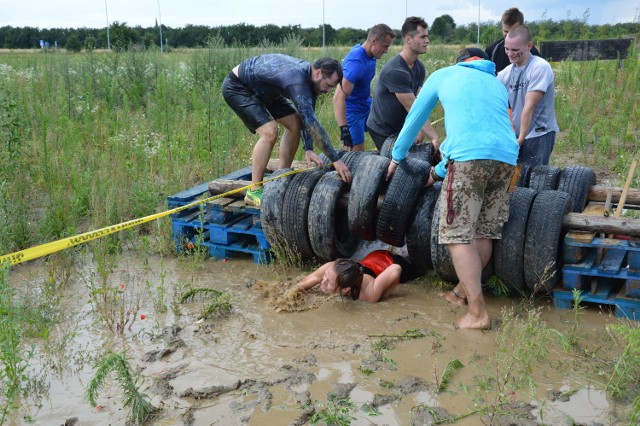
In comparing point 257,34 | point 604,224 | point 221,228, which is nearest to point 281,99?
point 221,228

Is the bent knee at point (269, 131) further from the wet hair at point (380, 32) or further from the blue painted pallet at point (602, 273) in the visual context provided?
the blue painted pallet at point (602, 273)

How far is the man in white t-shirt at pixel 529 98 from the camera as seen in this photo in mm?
5922

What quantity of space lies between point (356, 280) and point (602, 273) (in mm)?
1908

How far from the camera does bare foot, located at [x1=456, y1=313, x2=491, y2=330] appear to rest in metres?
4.68

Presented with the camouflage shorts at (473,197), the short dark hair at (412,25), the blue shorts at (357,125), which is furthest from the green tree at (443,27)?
the camouflage shorts at (473,197)

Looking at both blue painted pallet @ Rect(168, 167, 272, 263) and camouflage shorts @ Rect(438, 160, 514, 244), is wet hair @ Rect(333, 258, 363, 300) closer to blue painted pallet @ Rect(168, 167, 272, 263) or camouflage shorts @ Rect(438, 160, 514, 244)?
camouflage shorts @ Rect(438, 160, 514, 244)

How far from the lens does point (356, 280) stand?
201 inches

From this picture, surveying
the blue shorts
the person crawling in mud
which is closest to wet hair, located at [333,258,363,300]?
the person crawling in mud

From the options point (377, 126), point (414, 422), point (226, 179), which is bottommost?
point (414, 422)

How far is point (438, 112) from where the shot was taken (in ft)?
42.1

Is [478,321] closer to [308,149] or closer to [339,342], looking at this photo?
[339,342]

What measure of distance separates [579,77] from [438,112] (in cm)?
360

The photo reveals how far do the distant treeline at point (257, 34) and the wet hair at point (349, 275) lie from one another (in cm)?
945

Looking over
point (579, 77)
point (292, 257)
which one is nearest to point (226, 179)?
point (292, 257)
